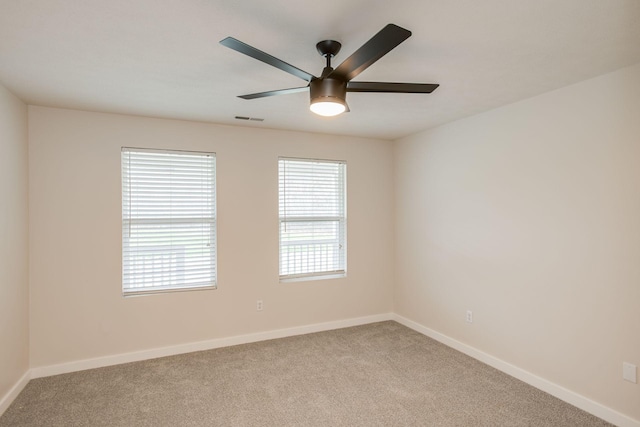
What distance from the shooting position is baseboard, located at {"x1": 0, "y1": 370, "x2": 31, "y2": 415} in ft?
8.34

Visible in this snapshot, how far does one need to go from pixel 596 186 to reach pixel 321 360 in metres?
2.72

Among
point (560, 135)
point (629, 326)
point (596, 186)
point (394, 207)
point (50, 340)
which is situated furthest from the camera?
point (394, 207)

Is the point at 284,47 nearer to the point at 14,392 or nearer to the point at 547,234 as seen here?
the point at 547,234

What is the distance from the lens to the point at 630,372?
232 centimetres

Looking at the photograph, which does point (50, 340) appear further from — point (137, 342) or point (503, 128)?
point (503, 128)

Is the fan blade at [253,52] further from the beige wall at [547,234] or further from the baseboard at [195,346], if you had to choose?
the baseboard at [195,346]

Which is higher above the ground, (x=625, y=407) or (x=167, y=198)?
(x=167, y=198)

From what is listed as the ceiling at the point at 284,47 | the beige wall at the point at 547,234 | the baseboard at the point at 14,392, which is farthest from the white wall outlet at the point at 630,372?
the baseboard at the point at 14,392

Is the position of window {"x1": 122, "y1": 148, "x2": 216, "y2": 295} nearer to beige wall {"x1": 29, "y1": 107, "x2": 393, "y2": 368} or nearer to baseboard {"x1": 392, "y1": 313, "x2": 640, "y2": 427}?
beige wall {"x1": 29, "y1": 107, "x2": 393, "y2": 368}

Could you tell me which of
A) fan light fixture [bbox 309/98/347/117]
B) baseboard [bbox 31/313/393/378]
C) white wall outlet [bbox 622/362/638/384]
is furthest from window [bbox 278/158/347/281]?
white wall outlet [bbox 622/362/638/384]

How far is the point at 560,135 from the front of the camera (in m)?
2.72

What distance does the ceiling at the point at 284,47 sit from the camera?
5.38 ft

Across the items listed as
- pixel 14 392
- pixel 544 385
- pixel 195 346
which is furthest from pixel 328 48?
pixel 14 392

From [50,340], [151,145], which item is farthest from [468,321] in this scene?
[50,340]
